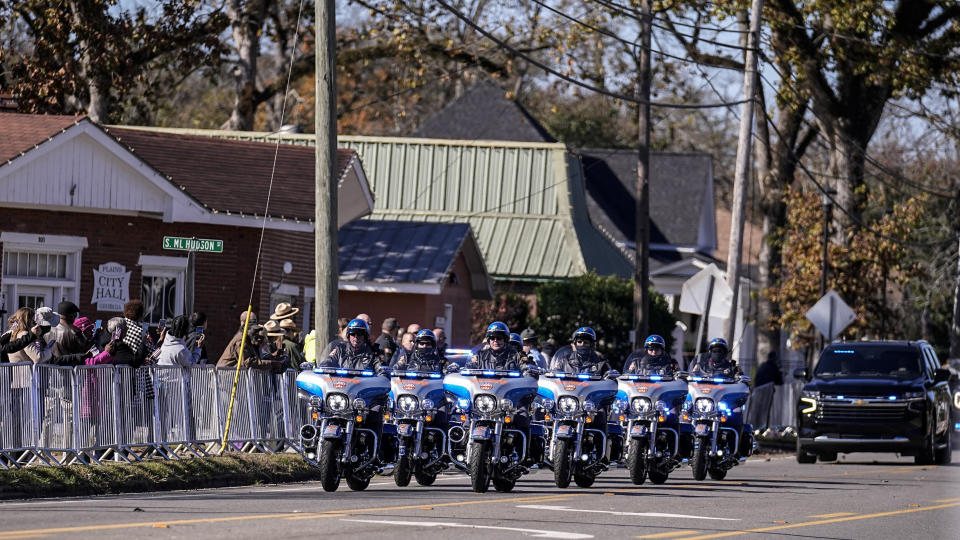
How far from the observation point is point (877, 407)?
27.0 metres

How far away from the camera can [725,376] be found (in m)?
22.2

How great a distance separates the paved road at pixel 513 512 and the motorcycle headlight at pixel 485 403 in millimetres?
904

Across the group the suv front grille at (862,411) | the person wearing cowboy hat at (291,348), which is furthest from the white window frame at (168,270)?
the suv front grille at (862,411)

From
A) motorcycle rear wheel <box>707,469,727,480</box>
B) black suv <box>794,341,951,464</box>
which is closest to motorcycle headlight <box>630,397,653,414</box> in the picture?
motorcycle rear wheel <box>707,469,727,480</box>

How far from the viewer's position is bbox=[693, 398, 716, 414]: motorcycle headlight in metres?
21.8

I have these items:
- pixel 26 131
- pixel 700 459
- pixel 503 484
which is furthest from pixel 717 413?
pixel 26 131

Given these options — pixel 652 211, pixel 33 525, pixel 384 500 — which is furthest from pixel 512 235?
pixel 33 525

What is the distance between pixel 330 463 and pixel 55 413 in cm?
279

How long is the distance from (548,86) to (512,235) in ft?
104

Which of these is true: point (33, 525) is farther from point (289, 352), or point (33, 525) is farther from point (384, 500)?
point (289, 352)

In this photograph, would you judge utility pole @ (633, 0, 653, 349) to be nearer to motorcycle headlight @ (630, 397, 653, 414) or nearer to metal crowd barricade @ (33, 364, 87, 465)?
motorcycle headlight @ (630, 397, 653, 414)

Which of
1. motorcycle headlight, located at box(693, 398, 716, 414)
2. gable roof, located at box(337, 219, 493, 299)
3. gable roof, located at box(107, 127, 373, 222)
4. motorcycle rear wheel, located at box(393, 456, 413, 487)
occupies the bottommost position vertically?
motorcycle rear wheel, located at box(393, 456, 413, 487)

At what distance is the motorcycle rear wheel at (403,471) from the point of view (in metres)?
18.3

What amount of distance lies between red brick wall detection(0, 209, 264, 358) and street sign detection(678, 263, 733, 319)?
746 cm
